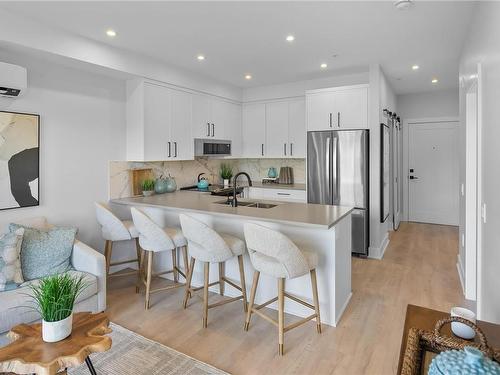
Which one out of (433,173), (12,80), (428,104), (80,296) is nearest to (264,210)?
(80,296)

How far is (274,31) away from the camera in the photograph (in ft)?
10.5

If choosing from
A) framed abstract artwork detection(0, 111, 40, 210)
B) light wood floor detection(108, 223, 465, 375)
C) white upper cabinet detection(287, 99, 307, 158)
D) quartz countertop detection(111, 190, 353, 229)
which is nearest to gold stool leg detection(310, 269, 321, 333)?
light wood floor detection(108, 223, 465, 375)

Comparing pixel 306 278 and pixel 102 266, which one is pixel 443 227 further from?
pixel 102 266

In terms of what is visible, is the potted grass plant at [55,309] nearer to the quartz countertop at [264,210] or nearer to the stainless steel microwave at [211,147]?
the quartz countertop at [264,210]

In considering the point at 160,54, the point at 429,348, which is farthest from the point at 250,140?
the point at 429,348

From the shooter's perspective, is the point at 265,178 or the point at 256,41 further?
the point at 265,178

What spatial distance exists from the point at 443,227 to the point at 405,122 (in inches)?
89.1

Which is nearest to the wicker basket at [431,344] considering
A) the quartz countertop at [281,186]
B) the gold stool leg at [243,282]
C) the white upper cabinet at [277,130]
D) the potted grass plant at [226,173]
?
the gold stool leg at [243,282]

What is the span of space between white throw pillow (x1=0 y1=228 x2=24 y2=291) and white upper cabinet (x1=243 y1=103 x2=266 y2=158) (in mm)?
3915

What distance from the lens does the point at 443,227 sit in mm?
6410

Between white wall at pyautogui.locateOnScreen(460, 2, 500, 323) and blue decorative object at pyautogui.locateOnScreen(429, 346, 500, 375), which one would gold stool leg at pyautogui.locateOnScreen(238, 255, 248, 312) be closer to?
white wall at pyautogui.locateOnScreen(460, 2, 500, 323)

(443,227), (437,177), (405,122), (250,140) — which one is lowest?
(443,227)

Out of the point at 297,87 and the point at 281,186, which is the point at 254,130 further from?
the point at 281,186

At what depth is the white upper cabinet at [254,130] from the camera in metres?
5.76
